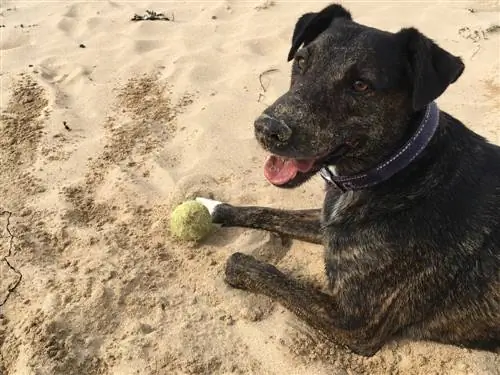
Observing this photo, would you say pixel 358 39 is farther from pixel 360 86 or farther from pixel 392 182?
pixel 392 182

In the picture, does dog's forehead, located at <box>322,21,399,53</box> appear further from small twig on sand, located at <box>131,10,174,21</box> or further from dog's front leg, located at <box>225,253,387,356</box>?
small twig on sand, located at <box>131,10,174,21</box>

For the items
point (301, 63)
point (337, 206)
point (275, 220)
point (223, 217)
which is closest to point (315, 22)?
point (301, 63)

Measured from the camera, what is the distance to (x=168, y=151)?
5.11 m

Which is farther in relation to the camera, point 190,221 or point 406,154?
point 190,221

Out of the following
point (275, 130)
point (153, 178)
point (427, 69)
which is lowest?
point (153, 178)

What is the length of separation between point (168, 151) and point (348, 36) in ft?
7.79

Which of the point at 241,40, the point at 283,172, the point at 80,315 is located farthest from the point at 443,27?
the point at 80,315

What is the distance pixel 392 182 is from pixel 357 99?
1.74 feet

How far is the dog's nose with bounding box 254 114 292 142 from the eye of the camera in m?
2.99

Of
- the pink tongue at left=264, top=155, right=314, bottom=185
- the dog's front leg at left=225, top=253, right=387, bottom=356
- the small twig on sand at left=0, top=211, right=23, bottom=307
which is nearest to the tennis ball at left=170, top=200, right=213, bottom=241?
the dog's front leg at left=225, top=253, right=387, bottom=356

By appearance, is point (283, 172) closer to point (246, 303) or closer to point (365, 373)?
point (246, 303)

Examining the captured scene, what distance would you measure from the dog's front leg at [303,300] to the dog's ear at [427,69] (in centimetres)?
133

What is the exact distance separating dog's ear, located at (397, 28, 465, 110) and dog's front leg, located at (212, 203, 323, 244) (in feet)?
4.76

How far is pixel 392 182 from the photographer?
3.21m
